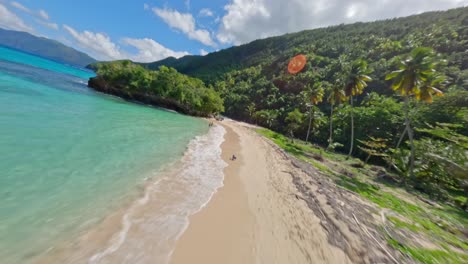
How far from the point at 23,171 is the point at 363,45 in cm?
11413

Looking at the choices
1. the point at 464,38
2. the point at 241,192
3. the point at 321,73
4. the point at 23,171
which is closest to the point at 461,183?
the point at 241,192

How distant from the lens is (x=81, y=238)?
546 cm

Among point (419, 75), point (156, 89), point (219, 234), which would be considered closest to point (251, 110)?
point (156, 89)

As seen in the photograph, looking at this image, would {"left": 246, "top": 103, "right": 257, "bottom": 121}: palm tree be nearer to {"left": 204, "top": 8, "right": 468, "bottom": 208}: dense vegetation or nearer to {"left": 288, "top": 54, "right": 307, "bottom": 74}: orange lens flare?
{"left": 204, "top": 8, "right": 468, "bottom": 208}: dense vegetation

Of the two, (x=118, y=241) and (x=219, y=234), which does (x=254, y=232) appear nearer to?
(x=219, y=234)

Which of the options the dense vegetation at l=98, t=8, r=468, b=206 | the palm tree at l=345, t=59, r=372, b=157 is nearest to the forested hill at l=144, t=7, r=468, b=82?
the dense vegetation at l=98, t=8, r=468, b=206

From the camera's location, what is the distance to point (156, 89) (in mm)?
53219

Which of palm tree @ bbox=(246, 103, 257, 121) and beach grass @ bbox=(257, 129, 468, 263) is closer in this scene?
beach grass @ bbox=(257, 129, 468, 263)

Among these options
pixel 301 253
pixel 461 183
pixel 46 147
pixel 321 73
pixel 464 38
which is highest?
pixel 464 38

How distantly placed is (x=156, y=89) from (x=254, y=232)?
173 feet

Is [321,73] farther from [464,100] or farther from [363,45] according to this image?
[464,100]

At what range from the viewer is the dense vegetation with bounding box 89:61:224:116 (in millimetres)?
52875

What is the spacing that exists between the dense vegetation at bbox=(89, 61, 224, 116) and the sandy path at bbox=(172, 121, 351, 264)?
146 ft

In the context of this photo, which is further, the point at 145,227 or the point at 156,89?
the point at 156,89
